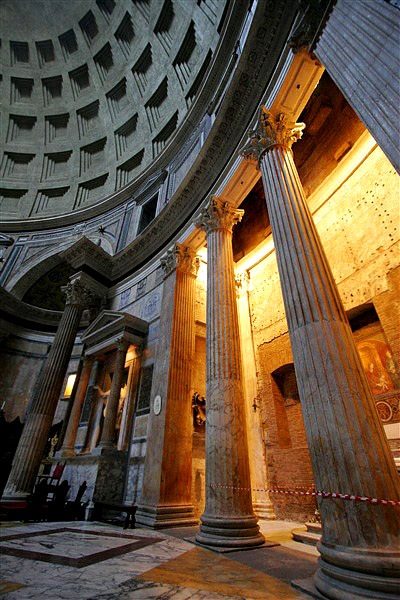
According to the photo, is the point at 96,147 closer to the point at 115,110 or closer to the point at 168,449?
the point at 115,110

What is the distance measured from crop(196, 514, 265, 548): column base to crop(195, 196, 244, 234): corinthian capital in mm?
6085

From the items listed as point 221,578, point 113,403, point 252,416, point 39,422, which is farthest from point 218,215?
point 39,422

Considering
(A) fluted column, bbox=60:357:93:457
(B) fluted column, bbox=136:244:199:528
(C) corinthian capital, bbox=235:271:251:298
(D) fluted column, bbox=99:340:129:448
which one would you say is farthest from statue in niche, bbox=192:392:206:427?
(A) fluted column, bbox=60:357:93:457

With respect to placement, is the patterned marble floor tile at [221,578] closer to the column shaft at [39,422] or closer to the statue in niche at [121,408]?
the statue in niche at [121,408]

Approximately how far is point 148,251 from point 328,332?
913 cm

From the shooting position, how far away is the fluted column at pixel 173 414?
20.0ft

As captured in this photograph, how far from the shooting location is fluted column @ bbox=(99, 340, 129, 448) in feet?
26.3

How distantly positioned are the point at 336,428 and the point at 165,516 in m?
4.66

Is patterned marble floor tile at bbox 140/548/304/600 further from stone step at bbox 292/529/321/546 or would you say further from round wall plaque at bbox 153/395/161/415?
round wall plaque at bbox 153/395/161/415

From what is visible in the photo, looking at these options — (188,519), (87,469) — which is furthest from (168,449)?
(87,469)

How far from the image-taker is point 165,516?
229 inches

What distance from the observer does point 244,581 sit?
2725 millimetres

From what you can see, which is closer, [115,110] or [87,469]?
[87,469]

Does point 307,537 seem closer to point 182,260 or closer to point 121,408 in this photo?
point 121,408
